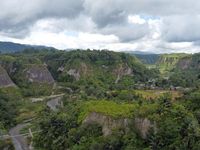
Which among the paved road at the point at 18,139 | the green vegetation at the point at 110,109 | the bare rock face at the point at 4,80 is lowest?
the paved road at the point at 18,139

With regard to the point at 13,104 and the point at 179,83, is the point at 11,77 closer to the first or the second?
the point at 13,104

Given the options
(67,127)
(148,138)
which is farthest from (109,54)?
(148,138)

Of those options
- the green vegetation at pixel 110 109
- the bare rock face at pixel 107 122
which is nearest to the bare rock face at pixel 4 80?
the green vegetation at pixel 110 109

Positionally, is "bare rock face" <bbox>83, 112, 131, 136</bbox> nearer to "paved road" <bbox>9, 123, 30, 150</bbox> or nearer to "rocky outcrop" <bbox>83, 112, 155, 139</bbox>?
"rocky outcrop" <bbox>83, 112, 155, 139</bbox>

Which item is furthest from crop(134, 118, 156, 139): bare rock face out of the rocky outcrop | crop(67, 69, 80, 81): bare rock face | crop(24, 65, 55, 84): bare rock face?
crop(67, 69, 80, 81): bare rock face

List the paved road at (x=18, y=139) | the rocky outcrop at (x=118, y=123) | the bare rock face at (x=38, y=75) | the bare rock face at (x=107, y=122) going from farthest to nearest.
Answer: the bare rock face at (x=38, y=75) → the paved road at (x=18, y=139) → the bare rock face at (x=107, y=122) → the rocky outcrop at (x=118, y=123)

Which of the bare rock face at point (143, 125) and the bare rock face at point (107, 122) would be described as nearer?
the bare rock face at point (143, 125)

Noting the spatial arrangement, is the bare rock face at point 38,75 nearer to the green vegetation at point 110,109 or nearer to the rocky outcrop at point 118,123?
the green vegetation at point 110,109
